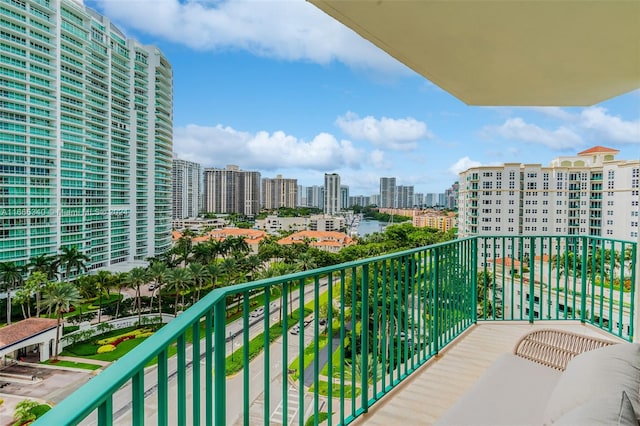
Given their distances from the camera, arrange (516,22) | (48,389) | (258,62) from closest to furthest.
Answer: (516,22) → (48,389) → (258,62)

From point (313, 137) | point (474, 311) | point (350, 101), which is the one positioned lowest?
point (474, 311)

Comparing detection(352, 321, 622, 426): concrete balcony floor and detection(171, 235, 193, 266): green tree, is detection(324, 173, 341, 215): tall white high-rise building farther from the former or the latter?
detection(352, 321, 622, 426): concrete balcony floor

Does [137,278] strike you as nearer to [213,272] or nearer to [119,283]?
[119,283]

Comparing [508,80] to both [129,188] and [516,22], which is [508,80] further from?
[129,188]

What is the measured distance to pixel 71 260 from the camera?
676 inches

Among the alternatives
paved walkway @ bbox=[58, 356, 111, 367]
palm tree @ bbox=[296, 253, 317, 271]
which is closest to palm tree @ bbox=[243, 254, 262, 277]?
palm tree @ bbox=[296, 253, 317, 271]

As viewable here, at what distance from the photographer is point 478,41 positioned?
2381mm

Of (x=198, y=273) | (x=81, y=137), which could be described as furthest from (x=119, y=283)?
(x=81, y=137)

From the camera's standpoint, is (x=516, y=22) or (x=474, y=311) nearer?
(x=516, y=22)

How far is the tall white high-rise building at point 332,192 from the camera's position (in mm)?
34791

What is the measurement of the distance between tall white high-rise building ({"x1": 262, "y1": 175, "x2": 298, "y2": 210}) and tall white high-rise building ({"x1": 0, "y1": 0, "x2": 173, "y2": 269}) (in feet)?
33.5

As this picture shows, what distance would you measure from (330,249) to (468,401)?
77.1 feet

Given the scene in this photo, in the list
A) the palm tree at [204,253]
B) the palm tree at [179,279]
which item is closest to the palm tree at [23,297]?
the palm tree at [179,279]

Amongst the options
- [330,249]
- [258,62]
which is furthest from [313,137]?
[330,249]
